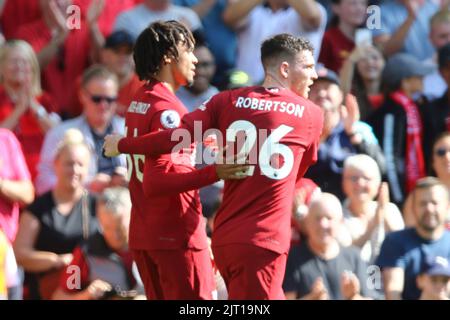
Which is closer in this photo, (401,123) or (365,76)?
(401,123)

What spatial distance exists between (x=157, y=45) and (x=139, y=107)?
14.6 inches

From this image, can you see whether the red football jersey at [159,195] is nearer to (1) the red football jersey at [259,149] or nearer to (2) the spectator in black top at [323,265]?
(1) the red football jersey at [259,149]

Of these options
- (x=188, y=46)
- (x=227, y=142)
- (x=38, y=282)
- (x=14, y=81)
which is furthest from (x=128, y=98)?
(x=227, y=142)

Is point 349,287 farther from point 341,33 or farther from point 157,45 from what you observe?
point 157,45

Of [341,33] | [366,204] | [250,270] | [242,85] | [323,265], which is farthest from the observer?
[341,33]

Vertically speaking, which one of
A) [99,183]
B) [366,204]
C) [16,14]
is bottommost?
[366,204]

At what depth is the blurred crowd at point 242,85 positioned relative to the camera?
8953 mm

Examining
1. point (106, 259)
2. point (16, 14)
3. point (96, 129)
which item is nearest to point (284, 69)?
point (106, 259)

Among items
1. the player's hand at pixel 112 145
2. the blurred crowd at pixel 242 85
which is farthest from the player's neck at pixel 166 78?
the blurred crowd at pixel 242 85

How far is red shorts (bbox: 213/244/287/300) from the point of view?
273 inches

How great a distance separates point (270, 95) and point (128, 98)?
112 inches

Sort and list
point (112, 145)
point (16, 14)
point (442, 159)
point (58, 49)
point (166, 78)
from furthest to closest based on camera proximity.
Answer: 1. point (16, 14)
2. point (58, 49)
3. point (442, 159)
4. point (166, 78)
5. point (112, 145)

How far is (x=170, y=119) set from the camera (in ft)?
24.0

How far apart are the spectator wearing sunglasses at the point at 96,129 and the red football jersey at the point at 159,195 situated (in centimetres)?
178
